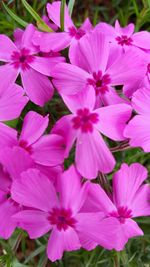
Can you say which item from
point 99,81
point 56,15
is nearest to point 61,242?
point 99,81

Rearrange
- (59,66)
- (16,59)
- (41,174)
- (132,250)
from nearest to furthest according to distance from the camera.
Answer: (41,174) → (59,66) → (16,59) → (132,250)

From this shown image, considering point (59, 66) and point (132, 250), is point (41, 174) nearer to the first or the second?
point (59, 66)

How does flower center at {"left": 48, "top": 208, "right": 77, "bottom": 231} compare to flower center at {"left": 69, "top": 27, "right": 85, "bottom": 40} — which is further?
flower center at {"left": 69, "top": 27, "right": 85, "bottom": 40}

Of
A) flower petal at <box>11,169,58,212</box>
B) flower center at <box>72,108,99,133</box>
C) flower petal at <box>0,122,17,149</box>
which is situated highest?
flower center at <box>72,108,99,133</box>

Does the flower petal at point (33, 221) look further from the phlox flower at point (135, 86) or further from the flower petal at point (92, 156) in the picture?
the phlox flower at point (135, 86)

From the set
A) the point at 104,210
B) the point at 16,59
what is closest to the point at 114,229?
the point at 104,210

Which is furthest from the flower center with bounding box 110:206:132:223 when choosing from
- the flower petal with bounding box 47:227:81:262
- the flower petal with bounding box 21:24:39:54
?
the flower petal with bounding box 21:24:39:54

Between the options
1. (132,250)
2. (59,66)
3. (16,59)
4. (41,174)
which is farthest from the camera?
(132,250)

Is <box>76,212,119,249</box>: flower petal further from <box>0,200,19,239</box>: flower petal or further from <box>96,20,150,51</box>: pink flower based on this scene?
<box>96,20,150,51</box>: pink flower
